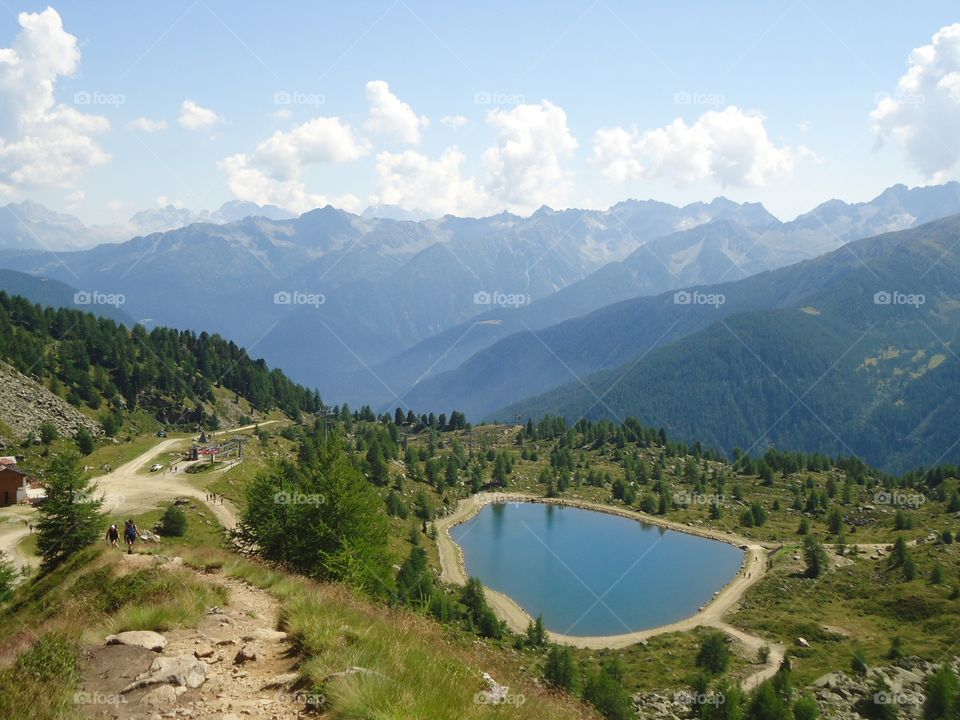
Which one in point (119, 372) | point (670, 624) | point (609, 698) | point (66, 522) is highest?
point (119, 372)

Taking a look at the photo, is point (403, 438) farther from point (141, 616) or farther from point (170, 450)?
point (141, 616)

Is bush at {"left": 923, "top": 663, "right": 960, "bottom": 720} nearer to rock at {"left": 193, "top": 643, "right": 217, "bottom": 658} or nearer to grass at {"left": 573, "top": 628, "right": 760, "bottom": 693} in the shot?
grass at {"left": 573, "top": 628, "right": 760, "bottom": 693}

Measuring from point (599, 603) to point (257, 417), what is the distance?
91866mm

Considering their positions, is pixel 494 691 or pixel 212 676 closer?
pixel 494 691

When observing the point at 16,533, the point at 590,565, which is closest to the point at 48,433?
the point at 16,533

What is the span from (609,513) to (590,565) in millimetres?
26227

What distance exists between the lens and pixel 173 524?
51.1 meters

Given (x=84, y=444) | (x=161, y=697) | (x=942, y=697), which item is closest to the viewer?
(x=161, y=697)

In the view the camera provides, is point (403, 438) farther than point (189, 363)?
Yes

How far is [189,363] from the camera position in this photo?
149000 mm

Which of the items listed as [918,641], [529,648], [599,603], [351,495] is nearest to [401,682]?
[351,495]

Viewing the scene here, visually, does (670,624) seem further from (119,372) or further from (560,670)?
(119,372)

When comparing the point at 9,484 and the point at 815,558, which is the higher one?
the point at 9,484

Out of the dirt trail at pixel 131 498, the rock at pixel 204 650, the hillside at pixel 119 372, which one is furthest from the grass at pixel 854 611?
the hillside at pixel 119 372
